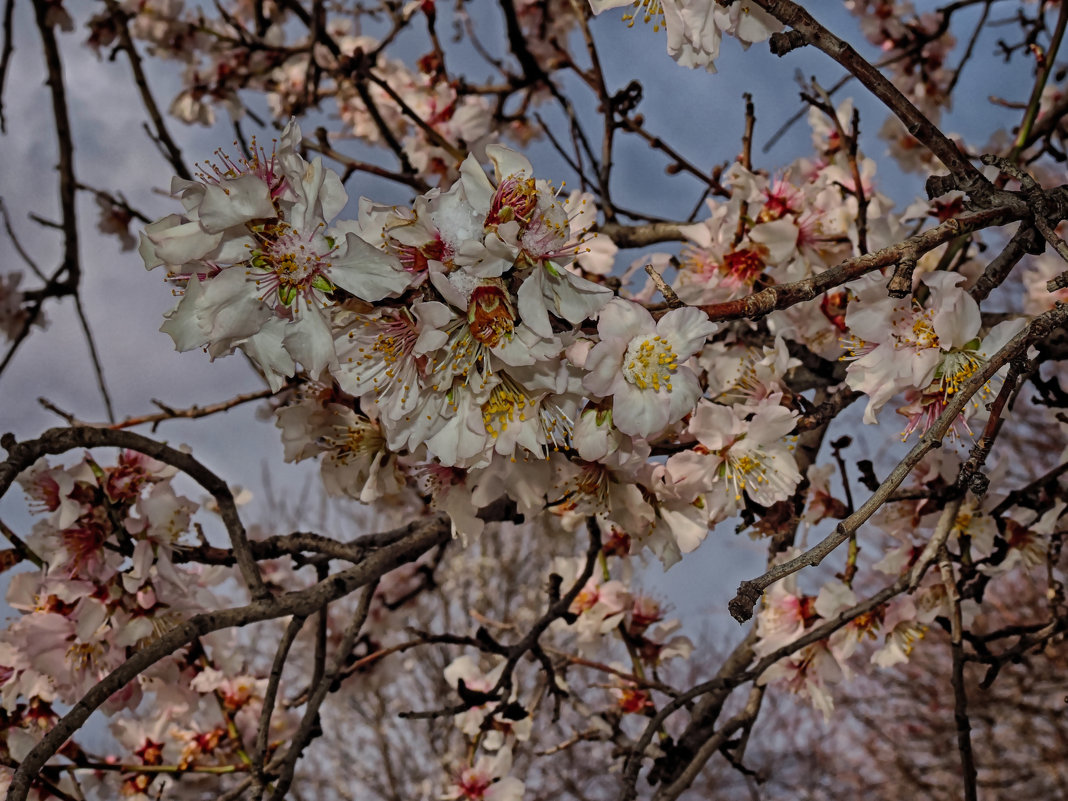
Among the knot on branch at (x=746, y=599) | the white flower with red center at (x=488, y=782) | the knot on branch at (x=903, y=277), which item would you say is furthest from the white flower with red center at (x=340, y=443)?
the white flower with red center at (x=488, y=782)

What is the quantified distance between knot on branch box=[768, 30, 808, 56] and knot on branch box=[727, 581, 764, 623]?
1.92 feet

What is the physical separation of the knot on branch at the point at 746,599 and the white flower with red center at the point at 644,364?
8.6 inches

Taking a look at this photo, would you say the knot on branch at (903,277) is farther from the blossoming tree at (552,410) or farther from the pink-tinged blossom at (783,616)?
the pink-tinged blossom at (783,616)

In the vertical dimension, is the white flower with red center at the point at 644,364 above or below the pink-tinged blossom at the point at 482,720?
below

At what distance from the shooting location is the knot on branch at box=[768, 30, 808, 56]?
39.2 inches

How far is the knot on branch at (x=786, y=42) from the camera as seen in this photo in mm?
997

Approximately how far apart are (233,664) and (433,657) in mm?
6637

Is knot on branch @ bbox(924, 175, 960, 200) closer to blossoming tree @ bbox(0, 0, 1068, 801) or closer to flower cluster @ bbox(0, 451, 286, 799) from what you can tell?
Result: blossoming tree @ bbox(0, 0, 1068, 801)

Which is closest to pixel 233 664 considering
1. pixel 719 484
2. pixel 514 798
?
pixel 514 798

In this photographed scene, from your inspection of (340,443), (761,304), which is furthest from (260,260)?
(761,304)

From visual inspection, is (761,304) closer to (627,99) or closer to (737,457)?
(737,457)

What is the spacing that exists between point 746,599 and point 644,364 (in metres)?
0.27

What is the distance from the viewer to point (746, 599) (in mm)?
847

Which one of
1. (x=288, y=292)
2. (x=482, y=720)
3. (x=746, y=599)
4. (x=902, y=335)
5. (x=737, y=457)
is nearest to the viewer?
(x=746, y=599)
